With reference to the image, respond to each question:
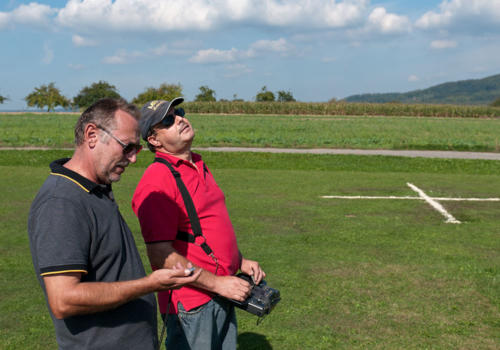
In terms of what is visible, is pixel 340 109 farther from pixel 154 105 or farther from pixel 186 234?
pixel 186 234

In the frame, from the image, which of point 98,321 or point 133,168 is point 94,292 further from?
point 133,168

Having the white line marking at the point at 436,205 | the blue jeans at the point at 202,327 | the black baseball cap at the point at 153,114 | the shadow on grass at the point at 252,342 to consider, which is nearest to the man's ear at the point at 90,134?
the black baseball cap at the point at 153,114

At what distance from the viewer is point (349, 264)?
6.95 m

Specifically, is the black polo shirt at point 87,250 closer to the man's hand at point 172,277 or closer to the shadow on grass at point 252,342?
the man's hand at point 172,277

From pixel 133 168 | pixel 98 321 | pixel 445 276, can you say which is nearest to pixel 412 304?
pixel 445 276

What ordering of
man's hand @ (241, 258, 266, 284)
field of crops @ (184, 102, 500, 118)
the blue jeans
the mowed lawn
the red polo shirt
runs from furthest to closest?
field of crops @ (184, 102, 500, 118)
the mowed lawn
man's hand @ (241, 258, 266, 284)
the blue jeans
the red polo shirt

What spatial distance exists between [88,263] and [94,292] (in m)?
0.14

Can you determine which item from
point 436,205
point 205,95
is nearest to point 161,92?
point 205,95

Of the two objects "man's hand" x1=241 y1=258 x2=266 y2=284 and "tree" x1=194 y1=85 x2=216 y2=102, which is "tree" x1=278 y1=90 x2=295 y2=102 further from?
"man's hand" x1=241 y1=258 x2=266 y2=284

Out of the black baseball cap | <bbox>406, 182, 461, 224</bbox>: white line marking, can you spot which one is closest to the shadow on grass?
the black baseball cap

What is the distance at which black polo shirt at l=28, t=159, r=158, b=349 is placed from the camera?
1907 mm

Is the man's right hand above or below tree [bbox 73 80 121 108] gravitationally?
below

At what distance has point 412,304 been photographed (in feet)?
18.3

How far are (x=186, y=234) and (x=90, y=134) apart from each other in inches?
35.7
